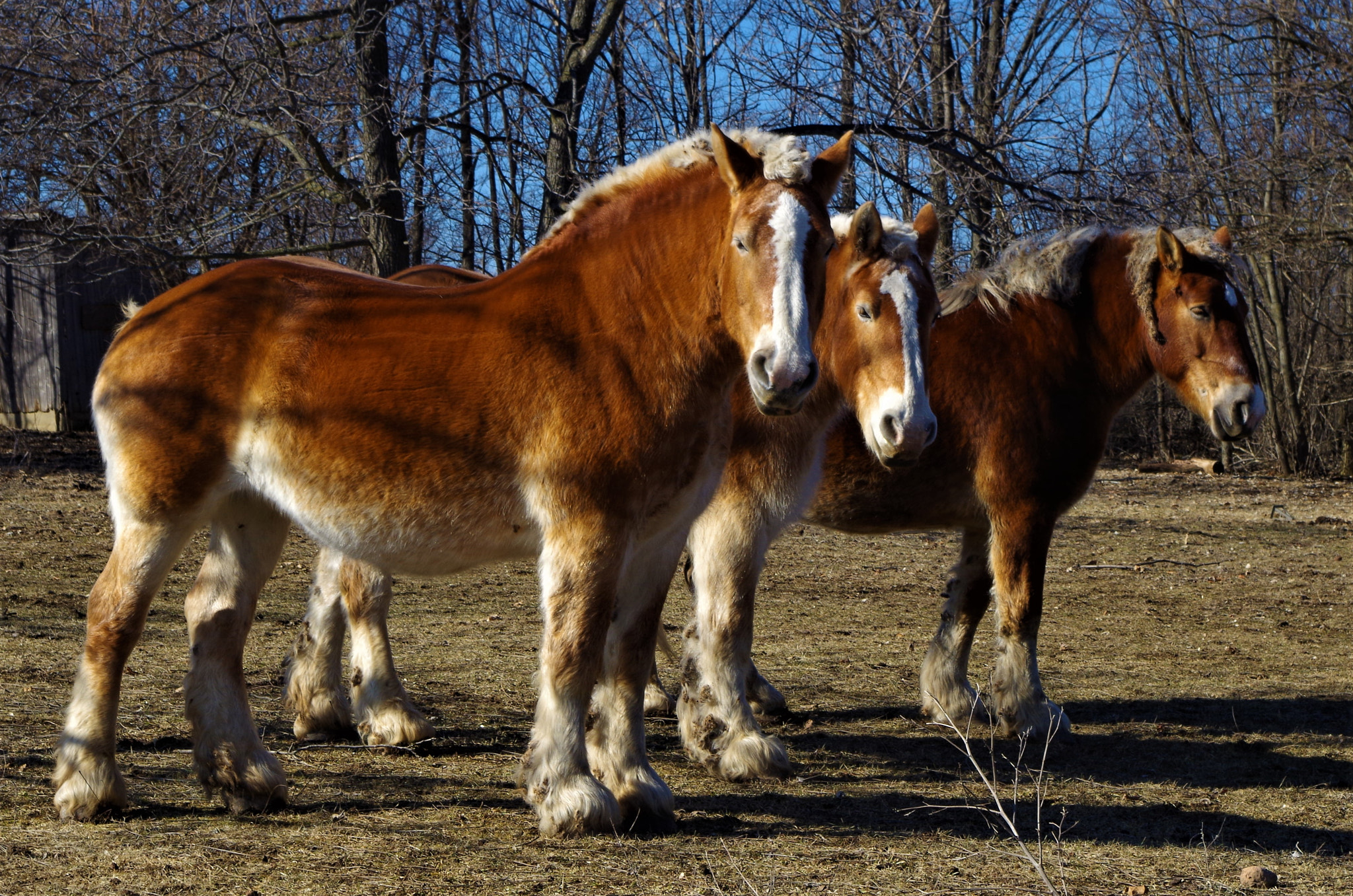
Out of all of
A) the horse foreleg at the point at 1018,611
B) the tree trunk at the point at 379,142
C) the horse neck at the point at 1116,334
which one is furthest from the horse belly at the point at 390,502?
the tree trunk at the point at 379,142

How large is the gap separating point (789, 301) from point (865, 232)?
142cm

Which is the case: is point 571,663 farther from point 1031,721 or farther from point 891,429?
point 1031,721

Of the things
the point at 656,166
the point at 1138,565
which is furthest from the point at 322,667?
the point at 1138,565

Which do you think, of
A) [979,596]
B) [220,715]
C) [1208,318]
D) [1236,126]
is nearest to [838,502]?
[979,596]

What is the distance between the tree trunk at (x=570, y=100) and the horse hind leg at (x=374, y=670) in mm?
4629

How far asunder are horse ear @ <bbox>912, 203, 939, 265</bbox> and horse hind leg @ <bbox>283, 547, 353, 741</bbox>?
2907mm

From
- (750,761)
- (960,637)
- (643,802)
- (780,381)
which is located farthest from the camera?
(960,637)

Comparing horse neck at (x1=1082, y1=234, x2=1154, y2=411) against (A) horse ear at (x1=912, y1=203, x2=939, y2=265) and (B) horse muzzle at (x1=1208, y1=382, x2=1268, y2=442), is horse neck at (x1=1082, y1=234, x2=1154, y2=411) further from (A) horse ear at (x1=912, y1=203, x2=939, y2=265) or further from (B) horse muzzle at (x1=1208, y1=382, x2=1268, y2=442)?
(A) horse ear at (x1=912, y1=203, x2=939, y2=265)

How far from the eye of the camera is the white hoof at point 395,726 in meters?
5.16

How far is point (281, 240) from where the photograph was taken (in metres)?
19.9

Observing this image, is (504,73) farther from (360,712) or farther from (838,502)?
(360,712)

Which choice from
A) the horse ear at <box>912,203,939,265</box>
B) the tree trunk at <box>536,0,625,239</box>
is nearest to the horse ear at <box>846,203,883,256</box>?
the horse ear at <box>912,203,939,265</box>

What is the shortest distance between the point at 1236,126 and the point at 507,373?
1813 cm

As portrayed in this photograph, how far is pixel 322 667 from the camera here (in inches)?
213
